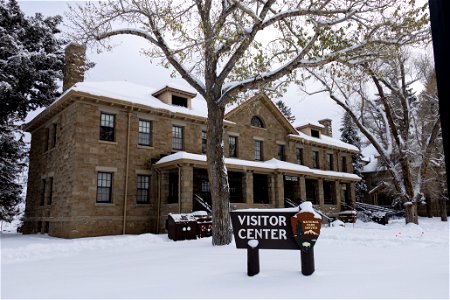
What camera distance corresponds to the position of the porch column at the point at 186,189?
18.0 meters

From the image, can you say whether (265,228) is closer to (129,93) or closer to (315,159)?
(129,93)

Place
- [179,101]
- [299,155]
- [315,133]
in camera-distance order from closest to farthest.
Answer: [179,101] < [299,155] < [315,133]

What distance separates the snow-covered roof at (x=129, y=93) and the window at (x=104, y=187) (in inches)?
164

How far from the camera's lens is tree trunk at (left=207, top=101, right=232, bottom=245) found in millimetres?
10898

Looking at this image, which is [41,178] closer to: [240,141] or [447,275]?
[240,141]

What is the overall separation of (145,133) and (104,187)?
3897mm

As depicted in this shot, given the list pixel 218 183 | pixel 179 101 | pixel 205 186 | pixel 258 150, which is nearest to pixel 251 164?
pixel 205 186

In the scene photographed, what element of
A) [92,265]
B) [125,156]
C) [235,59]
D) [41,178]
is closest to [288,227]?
[92,265]

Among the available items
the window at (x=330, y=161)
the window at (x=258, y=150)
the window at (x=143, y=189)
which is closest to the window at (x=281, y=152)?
the window at (x=258, y=150)

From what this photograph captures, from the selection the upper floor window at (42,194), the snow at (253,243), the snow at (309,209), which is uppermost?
the upper floor window at (42,194)

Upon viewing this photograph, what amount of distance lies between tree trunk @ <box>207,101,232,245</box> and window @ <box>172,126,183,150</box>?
32.5 feet

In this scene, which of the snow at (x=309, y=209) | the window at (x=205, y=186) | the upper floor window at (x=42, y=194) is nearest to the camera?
the snow at (x=309, y=209)

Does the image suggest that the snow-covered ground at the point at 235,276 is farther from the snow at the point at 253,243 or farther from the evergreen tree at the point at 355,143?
the evergreen tree at the point at 355,143

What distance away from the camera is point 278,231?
6.32m
